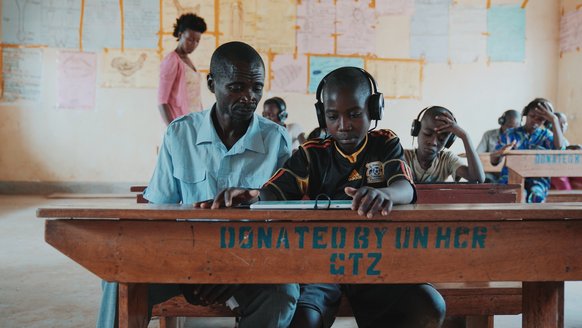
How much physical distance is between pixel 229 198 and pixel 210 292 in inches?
16.2

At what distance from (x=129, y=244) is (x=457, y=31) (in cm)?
741

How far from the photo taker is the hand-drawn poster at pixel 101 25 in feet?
25.5

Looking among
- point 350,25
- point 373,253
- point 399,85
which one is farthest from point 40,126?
point 373,253

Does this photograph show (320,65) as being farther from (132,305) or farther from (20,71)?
(132,305)

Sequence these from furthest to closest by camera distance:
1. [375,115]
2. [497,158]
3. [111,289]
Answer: [497,158], [375,115], [111,289]

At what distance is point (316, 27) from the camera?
791cm

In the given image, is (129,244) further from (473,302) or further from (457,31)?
(457,31)

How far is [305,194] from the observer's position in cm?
190

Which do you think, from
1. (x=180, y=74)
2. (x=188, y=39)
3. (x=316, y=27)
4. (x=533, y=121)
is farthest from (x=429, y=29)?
(x=180, y=74)

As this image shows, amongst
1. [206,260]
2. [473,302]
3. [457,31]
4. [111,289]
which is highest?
[457,31]

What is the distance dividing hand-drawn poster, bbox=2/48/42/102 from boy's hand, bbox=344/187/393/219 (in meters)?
7.48

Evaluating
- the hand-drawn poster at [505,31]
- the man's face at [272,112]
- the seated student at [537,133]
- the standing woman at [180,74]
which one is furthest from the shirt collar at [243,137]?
the hand-drawn poster at [505,31]

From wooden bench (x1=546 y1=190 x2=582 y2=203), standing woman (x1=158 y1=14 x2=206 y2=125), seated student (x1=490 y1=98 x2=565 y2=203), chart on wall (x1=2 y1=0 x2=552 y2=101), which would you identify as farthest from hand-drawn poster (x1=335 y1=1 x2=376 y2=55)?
standing woman (x1=158 y1=14 x2=206 y2=125)

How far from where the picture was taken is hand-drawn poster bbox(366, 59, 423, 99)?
26.1 ft
